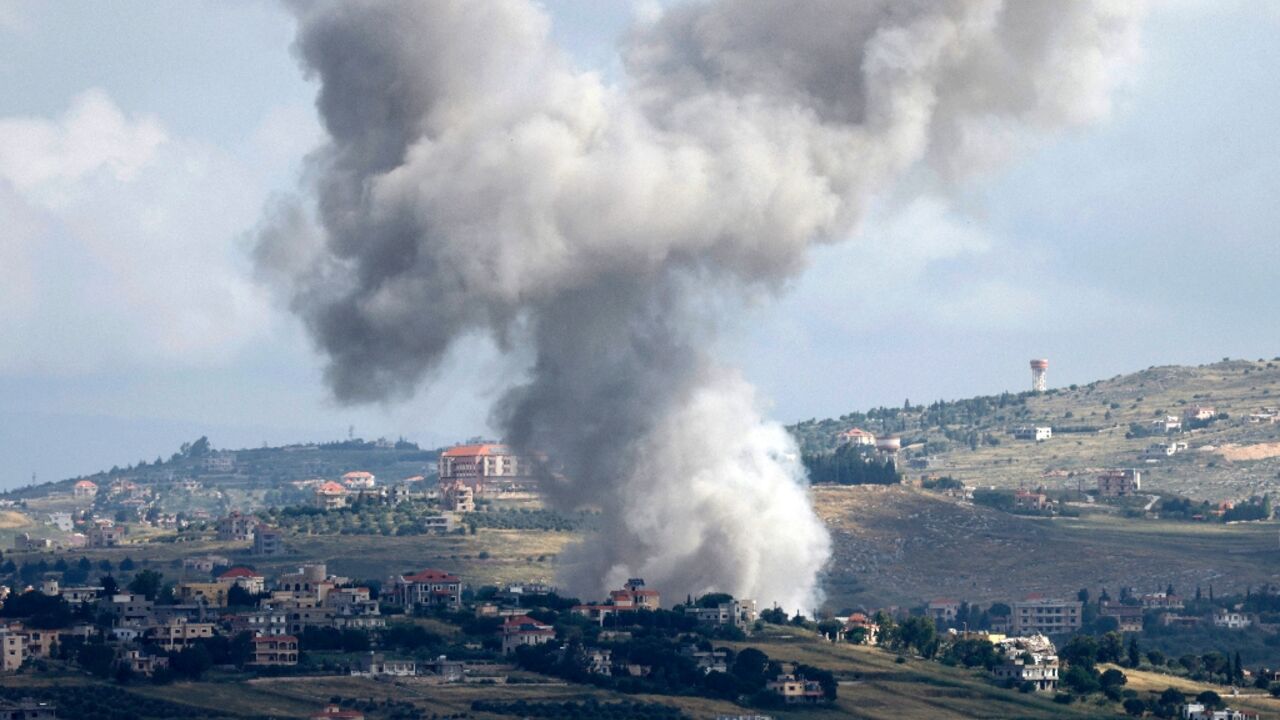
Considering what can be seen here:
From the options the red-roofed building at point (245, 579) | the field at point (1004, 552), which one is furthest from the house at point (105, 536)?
the field at point (1004, 552)

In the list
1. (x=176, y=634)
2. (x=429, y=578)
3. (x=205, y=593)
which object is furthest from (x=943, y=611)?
(x=176, y=634)

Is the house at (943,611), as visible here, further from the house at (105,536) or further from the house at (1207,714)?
the house at (105,536)

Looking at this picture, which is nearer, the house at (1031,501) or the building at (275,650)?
the building at (275,650)

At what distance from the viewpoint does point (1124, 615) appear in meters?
159

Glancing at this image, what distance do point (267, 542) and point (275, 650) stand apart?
5587 centimetres

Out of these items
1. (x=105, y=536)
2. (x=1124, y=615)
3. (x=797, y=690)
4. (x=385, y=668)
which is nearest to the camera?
(x=797, y=690)

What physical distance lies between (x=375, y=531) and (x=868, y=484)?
119 ft

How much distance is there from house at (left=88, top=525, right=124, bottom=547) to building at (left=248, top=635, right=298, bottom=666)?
7185 cm

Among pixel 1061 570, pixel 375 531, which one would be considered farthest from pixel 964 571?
pixel 375 531

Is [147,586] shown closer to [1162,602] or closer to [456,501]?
[1162,602]

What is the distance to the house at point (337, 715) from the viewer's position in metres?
101

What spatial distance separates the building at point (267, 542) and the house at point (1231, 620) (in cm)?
5332

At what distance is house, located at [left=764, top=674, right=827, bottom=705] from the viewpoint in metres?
112

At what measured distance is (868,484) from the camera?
19650cm
